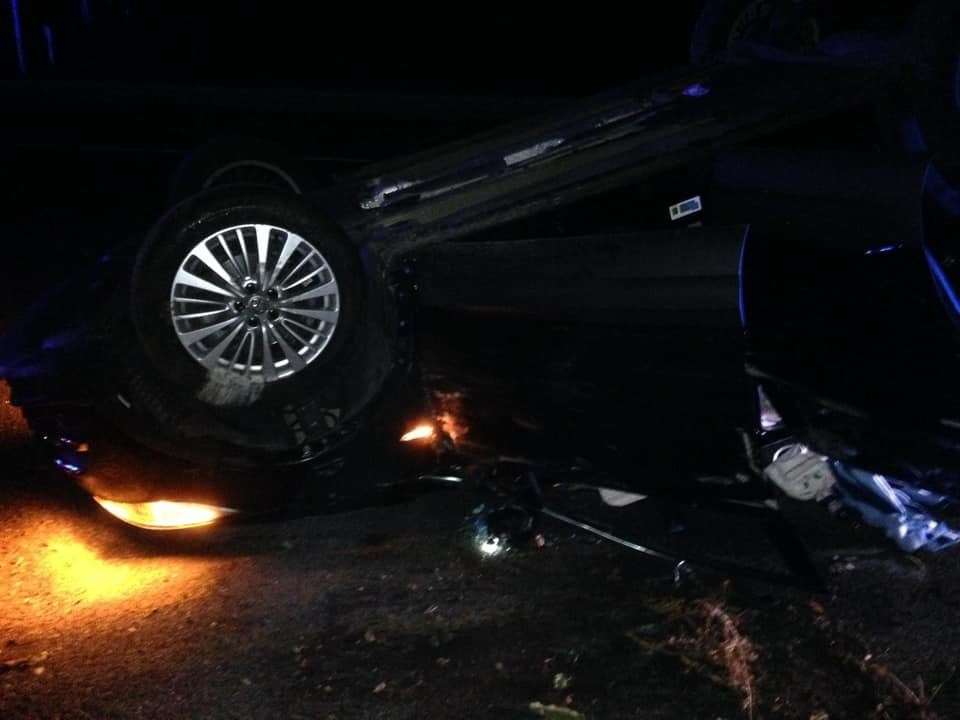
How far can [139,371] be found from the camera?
12.8ft

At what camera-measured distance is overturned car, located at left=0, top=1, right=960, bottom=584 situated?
3.52m

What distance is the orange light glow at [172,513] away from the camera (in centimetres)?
395

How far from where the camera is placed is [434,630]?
12.3ft

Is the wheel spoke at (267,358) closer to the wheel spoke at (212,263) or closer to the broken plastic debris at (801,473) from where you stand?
the wheel spoke at (212,263)

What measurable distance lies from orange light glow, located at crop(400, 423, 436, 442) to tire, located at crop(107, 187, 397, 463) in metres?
0.20

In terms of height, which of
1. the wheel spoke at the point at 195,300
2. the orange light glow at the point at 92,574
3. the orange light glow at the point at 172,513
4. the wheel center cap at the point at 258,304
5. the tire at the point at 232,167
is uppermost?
the tire at the point at 232,167

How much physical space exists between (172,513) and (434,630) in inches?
43.2

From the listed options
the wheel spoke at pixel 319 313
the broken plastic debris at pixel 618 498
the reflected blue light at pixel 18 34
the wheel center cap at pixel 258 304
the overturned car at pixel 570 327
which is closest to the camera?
the overturned car at pixel 570 327

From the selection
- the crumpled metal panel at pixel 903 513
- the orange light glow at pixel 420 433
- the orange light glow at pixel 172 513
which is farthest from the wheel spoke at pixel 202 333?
the crumpled metal panel at pixel 903 513

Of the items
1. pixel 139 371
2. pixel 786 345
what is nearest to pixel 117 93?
pixel 139 371

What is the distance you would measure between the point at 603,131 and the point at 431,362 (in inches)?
48.6

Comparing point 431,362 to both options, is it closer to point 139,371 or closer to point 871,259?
point 139,371

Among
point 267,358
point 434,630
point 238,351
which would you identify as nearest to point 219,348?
point 238,351

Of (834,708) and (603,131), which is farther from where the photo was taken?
(603,131)
